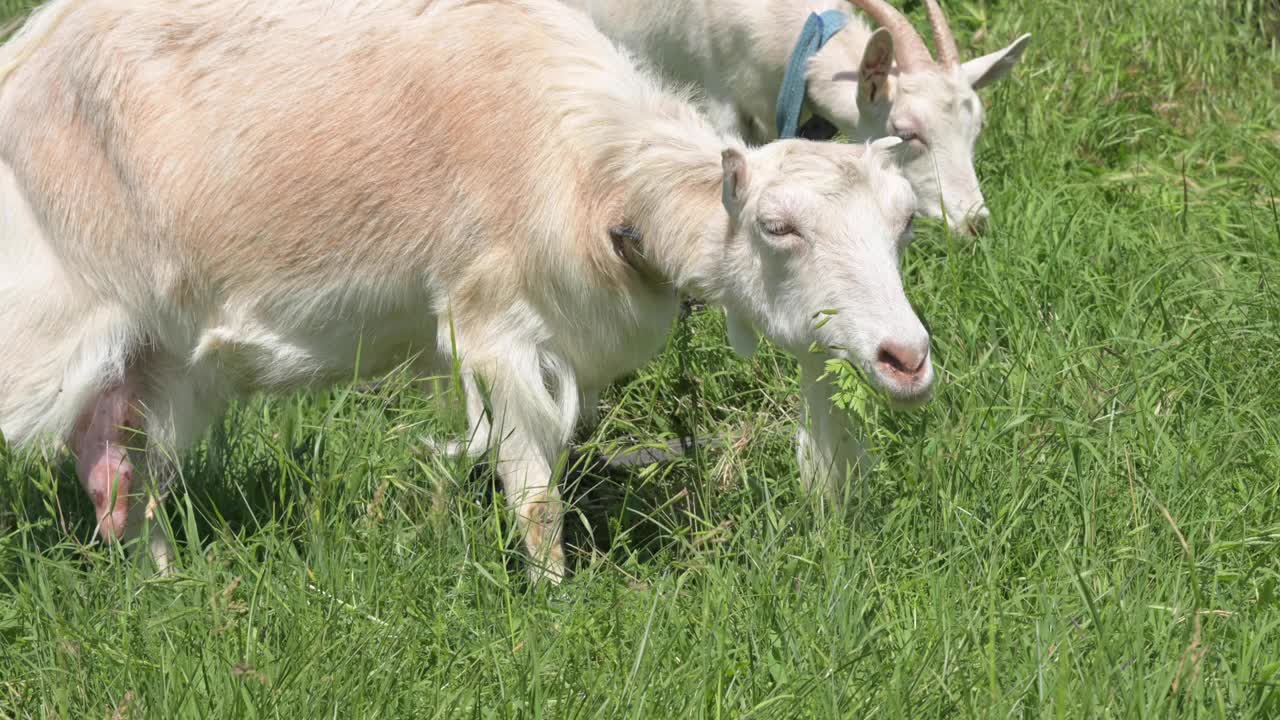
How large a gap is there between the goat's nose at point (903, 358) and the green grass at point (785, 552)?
1.48ft

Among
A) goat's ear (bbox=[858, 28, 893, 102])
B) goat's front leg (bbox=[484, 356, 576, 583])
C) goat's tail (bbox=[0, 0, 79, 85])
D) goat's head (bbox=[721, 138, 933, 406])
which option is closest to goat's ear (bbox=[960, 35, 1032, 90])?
goat's ear (bbox=[858, 28, 893, 102])

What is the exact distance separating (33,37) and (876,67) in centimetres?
309

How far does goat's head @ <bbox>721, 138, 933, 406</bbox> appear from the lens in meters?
3.14

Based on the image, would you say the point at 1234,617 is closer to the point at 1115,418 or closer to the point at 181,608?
the point at 1115,418

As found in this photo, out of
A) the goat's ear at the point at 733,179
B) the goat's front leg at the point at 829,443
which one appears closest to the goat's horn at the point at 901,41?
the goat's front leg at the point at 829,443

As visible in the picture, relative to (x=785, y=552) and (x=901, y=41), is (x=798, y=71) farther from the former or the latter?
(x=785, y=552)

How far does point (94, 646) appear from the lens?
304 cm

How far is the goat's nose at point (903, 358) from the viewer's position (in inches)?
122

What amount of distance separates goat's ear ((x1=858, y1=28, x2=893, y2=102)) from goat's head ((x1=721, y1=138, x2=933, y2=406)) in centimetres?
224

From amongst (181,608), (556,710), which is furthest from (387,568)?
(556,710)

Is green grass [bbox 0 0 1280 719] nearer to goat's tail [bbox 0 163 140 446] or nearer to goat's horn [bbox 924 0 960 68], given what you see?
goat's tail [bbox 0 163 140 446]

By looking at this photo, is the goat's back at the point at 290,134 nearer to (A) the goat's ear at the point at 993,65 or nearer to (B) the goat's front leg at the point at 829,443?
(B) the goat's front leg at the point at 829,443

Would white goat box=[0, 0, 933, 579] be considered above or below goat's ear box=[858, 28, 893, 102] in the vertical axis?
above

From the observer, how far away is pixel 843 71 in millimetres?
6191
